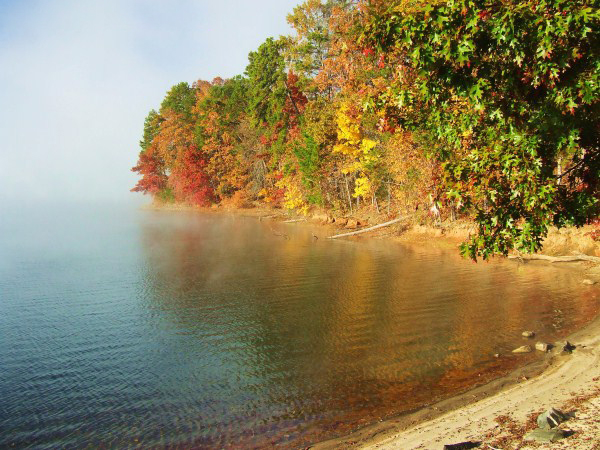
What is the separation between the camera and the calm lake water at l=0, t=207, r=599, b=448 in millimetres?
10742

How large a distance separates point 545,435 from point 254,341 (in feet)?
31.6

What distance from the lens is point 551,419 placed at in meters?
8.35

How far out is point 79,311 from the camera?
65.1ft

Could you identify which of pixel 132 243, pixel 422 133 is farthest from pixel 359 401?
pixel 132 243

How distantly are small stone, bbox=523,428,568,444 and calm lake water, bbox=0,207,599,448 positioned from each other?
318 cm

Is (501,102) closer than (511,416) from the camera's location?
Yes

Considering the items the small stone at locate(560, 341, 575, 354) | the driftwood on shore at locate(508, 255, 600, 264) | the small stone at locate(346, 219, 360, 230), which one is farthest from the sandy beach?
the small stone at locate(346, 219, 360, 230)

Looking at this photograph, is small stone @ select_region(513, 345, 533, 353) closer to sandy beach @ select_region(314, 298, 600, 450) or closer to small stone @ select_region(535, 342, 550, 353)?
small stone @ select_region(535, 342, 550, 353)

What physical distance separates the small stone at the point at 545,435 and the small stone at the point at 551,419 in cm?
25

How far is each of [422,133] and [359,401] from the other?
2231 cm

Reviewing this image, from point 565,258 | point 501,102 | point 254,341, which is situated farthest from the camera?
point 565,258

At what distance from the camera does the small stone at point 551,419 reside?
27.0 ft

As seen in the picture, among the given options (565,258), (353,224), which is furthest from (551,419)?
(353,224)

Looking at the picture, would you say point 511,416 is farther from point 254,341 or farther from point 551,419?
point 254,341
